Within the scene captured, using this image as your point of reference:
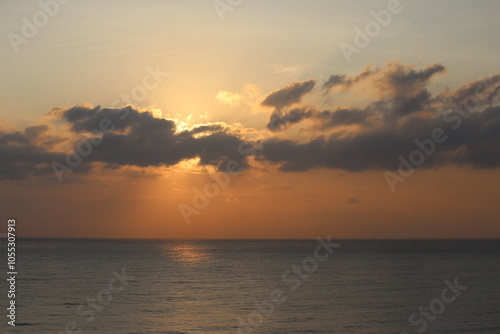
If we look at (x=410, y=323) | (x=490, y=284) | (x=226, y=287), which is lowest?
(x=490, y=284)

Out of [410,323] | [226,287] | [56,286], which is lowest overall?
[410,323]

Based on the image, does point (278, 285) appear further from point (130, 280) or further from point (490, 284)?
point (490, 284)

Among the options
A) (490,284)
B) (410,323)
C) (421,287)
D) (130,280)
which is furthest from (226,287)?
(490,284)

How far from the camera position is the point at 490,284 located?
93.7 meters

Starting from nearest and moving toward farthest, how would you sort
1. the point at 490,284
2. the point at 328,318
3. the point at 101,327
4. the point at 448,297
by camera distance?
the point at 101,327 < the point at 328,318 < the point at 448,297 < the point at 490,284

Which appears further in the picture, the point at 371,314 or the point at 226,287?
the point at 226,287

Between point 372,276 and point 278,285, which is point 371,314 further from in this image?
point 372,276

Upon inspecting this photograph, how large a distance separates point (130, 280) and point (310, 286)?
3509cm

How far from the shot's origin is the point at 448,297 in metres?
76.0

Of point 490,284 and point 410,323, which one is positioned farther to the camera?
point 490,284

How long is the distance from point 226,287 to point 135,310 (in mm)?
26769

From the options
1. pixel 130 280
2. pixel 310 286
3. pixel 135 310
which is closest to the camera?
pixel 135 310

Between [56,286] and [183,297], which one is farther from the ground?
[56,286]

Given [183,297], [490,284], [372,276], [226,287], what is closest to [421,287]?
[490,284]
